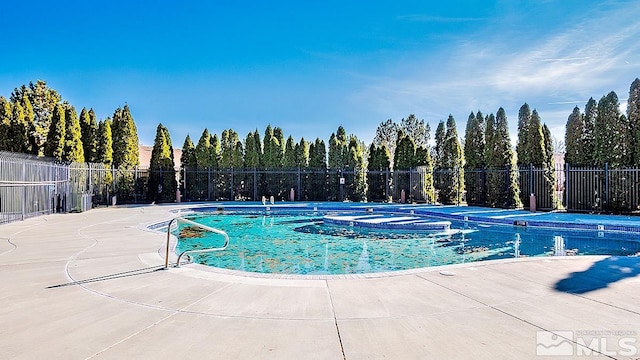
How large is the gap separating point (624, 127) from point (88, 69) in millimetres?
20810

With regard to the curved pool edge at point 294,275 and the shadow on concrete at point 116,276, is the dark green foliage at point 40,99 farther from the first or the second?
the curved pool edge at point 294,275

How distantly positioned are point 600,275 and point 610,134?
1208 centimetres

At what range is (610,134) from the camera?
47.1 ft

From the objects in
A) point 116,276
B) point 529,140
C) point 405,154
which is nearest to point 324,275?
point 116,276

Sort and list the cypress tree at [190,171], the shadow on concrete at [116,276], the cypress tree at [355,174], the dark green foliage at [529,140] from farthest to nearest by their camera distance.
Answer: the cypress tree at [190,171] < the cypress tree at [355,174] < the dark green foliage at [529,140] < the shadow on concrete at [116,276]

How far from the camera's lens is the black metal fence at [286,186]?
12555 millimetres

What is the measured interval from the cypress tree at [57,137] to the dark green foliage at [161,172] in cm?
434

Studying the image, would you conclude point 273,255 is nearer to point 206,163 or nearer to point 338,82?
point 338,82

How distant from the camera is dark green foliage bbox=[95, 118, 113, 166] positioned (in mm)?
19337

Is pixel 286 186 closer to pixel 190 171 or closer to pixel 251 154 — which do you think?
pixel 251 154

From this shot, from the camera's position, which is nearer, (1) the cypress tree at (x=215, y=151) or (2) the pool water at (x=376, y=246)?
(2) the pool water at (x=376, y=246)

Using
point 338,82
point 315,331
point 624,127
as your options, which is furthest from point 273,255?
point 624,127

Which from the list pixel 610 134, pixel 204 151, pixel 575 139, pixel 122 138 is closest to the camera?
pixel 610 134

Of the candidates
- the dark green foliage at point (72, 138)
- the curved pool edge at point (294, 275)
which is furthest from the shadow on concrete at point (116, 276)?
the dark green foliage at point (72, 138)
